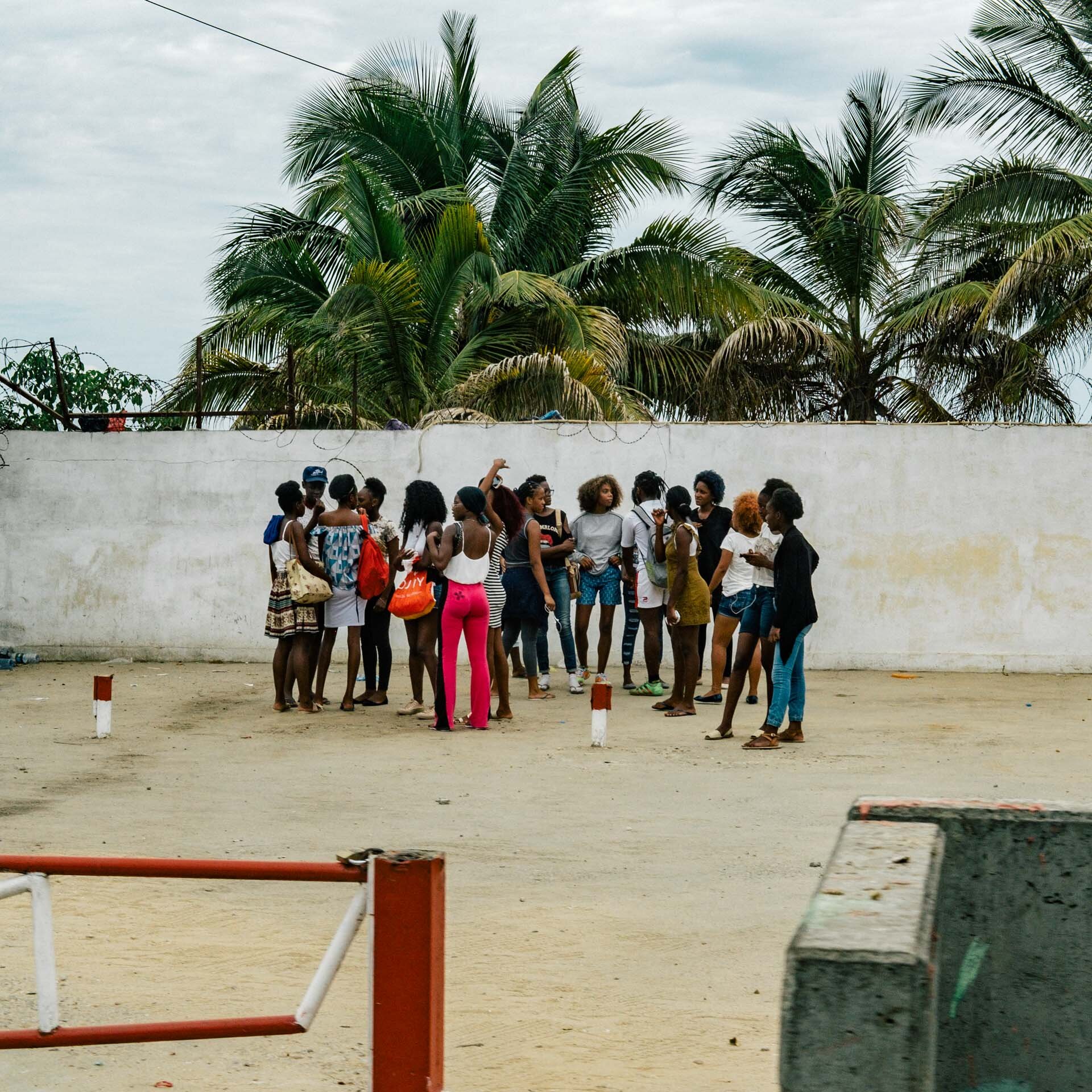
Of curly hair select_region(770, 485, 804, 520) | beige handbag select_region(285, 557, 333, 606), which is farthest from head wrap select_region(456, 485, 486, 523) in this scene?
curly hair select_region(770, 485, 804, 520)

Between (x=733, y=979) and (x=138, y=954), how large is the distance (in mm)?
2092

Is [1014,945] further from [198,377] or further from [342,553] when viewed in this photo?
[198,377]

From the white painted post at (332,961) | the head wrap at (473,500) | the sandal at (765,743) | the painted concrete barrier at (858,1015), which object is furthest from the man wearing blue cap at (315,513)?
the painted concrete barrier at (858,1015)

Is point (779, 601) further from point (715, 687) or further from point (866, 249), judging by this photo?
point (866, 249)

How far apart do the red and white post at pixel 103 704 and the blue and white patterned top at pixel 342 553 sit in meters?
1.83

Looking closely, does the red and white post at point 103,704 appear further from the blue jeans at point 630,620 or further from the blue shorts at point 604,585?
the blue jeans at point 630,620

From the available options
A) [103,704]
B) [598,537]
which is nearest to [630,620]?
[598,537]

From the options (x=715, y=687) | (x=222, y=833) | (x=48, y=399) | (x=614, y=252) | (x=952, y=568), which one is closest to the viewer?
(x=222, y=833)

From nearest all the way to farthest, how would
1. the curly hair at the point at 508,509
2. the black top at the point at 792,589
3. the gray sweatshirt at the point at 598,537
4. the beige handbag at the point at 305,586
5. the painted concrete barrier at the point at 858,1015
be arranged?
the painted concrete barrier at the point at 858,1015 < the black top at the point at 792,589 < the beige handbag at the point at 305,586 < the curly hair at the point at 508,509 < the gray sweatshirt at the point at 598,537

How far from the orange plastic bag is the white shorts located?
76.4 inches

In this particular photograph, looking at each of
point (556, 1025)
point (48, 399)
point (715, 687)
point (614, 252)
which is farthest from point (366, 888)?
point (614, 252)

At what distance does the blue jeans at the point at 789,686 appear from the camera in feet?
29.3

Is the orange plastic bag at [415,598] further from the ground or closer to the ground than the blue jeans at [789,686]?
further from the ground

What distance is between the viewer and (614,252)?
21.6m
